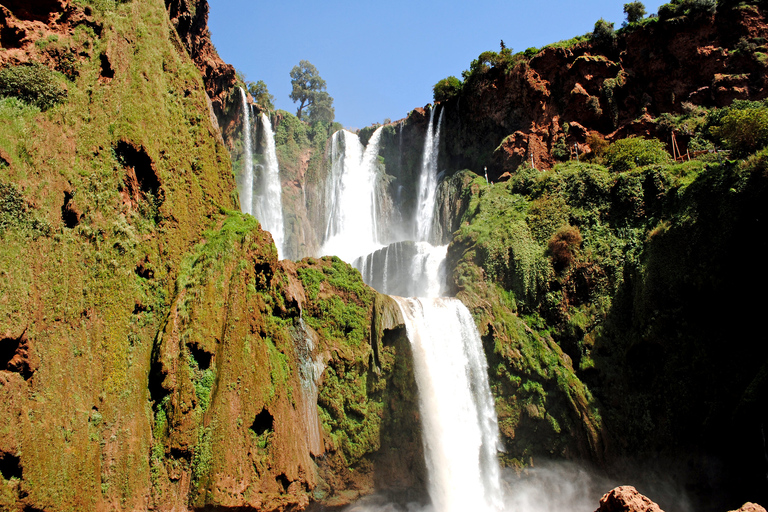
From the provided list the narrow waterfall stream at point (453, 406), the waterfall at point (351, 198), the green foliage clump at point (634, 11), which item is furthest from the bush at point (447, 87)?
the narrow waterfall stream at point (453, 406)

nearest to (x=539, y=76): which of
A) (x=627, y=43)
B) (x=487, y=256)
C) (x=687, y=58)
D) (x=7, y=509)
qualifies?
(x=627, y=43)

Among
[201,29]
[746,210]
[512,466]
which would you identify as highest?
[201,29]

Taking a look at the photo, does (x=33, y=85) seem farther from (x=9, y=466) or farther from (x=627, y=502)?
(x=627, y=502)

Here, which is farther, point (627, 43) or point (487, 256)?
point (627, 43)

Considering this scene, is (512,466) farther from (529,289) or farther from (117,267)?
(117,267)

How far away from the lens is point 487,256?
80.1 feet

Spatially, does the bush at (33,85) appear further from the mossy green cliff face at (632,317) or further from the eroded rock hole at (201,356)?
the mossy green cliff face at (632,317)

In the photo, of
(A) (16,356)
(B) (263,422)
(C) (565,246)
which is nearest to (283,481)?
(B) (263,422)

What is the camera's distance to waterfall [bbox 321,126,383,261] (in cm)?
4412

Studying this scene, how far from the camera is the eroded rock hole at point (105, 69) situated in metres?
12.8

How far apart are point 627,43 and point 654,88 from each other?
3919mm

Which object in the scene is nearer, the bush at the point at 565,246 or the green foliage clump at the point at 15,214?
the green foliage clump at the point at 15,214

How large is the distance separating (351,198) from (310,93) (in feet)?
88.2

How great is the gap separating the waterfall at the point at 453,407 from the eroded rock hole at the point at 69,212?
1275 centimetres
